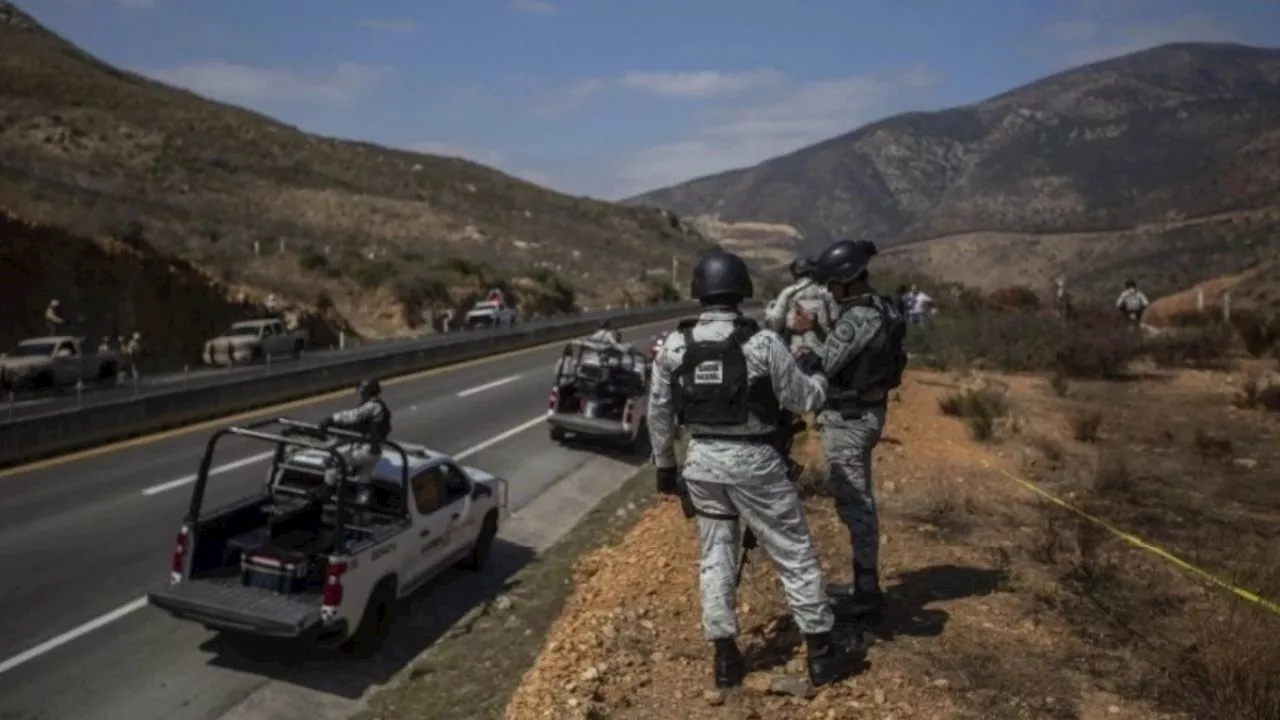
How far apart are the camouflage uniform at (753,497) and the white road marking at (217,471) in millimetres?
9093

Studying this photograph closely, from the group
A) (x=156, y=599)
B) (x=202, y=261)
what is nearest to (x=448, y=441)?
(x=156, y=599)

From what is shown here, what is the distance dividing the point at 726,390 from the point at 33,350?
23699 millimetres

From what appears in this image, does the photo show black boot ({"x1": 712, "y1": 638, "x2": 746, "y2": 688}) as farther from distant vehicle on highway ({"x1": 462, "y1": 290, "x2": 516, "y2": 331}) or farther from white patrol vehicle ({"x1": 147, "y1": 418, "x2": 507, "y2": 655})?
distant vehicle on highway ({"x1": 462, "y1": 290, "x2": 516, "y2": 331})

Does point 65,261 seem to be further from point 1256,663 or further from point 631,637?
point 1256,663

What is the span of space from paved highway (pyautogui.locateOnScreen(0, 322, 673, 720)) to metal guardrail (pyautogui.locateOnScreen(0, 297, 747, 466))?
1.39 ft

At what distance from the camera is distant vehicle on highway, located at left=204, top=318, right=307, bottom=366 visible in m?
31.2

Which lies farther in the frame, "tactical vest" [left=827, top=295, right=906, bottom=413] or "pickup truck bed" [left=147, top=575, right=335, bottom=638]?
"pickup truck bed" [left=147, top=575, right=335, bottom=638]

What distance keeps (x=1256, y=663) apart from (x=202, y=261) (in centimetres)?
4461

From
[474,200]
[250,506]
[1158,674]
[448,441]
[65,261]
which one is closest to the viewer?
[1158,674]

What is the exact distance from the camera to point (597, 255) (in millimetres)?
92500

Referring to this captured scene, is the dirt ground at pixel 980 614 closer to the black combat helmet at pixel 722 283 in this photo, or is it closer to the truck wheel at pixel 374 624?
the truck wheel at pixel 374 624

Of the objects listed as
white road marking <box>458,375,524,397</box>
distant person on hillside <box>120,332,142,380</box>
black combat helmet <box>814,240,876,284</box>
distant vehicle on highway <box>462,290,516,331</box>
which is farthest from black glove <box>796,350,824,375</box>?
distant vehicle on highway <box>462,290,516,331</box>

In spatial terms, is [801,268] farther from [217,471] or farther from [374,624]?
[217,471]

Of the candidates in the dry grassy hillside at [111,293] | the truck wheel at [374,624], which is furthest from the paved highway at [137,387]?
the truck wheel at [374,624]
